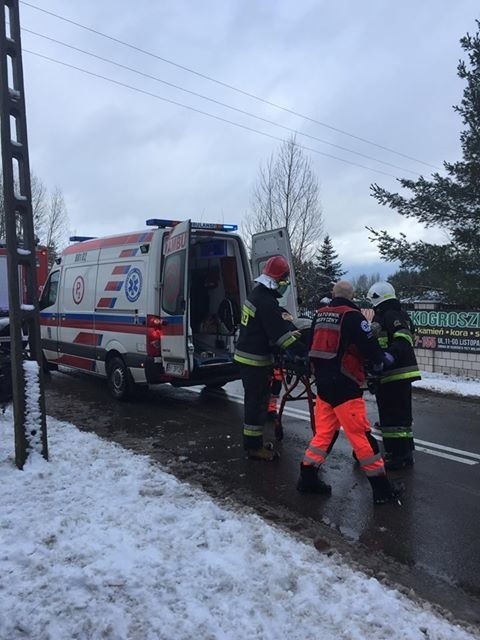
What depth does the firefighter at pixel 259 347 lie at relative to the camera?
5391 millimetres

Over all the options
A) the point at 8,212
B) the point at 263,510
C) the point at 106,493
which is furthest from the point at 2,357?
the point at 263,510

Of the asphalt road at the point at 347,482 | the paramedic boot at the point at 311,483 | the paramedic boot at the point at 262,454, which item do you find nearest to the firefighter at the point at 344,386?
the paramedic boot at the point at 311,483

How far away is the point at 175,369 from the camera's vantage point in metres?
7.43

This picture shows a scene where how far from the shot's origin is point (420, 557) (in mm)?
3641

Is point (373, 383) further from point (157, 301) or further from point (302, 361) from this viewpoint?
point (157, 301)

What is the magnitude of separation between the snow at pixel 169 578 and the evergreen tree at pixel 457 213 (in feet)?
31.5

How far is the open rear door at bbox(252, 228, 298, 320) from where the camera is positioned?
8.06 m

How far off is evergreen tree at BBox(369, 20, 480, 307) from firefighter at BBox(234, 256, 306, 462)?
25.7ft

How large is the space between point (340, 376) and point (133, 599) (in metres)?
2.36

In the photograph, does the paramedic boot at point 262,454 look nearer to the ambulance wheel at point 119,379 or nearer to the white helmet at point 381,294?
the white helmet at point 381,294

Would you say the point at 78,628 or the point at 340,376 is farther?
the point at 340,376

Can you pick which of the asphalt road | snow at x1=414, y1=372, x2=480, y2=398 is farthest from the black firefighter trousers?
snow at x1=414, y1=372, x2=480, y2=398

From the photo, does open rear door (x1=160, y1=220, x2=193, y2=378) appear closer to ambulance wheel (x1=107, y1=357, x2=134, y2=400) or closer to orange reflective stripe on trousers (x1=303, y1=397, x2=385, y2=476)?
ambulance wheel (x1=107, y1=357, x2=134, y2=400)

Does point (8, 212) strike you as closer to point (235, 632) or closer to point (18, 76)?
point (18, 76)
